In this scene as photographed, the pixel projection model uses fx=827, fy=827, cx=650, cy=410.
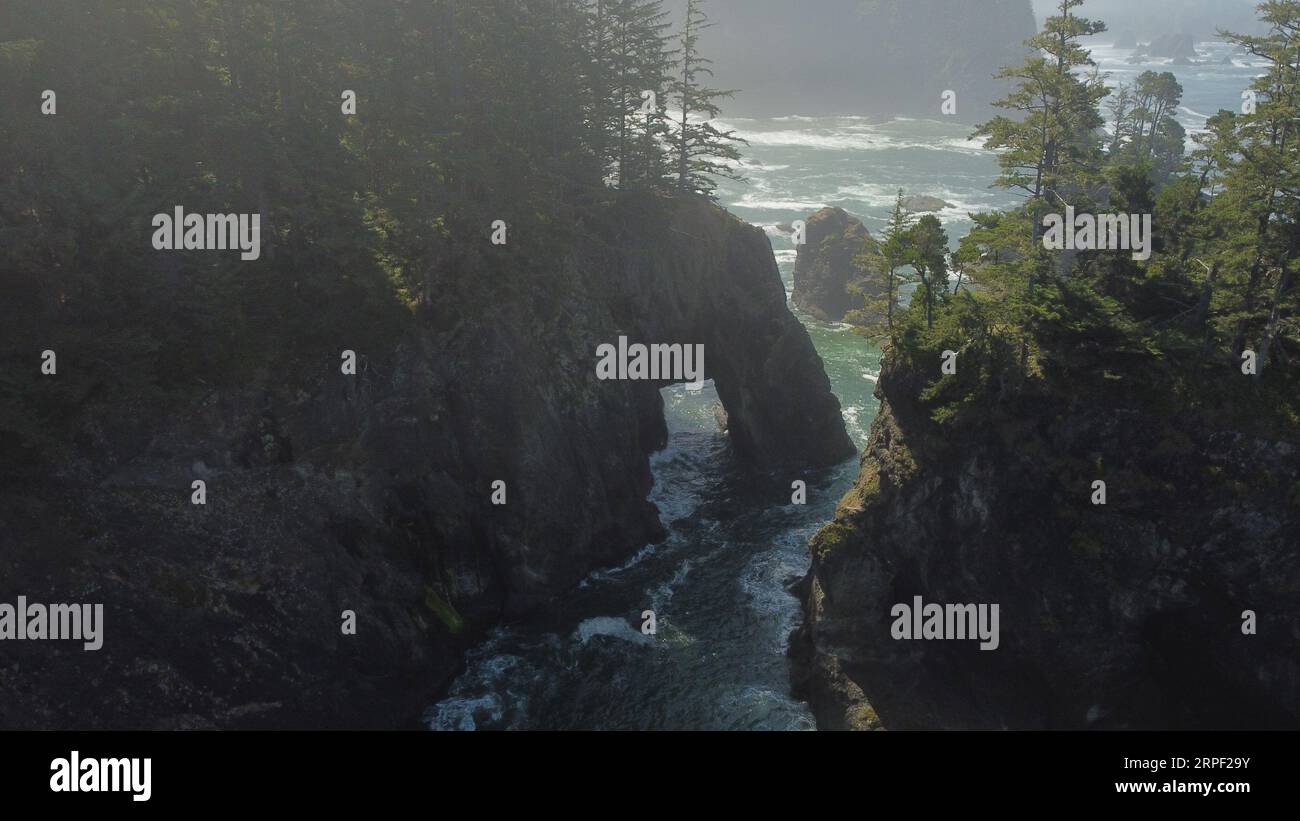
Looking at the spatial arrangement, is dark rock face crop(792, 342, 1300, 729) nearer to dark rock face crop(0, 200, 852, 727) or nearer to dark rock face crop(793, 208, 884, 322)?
dark rock face crop(0, 200, 852, 727)

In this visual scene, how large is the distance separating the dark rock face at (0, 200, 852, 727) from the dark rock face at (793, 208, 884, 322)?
127 feet

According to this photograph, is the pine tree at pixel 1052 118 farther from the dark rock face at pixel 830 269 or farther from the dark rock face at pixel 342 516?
the dark rock face at pixel 830 269

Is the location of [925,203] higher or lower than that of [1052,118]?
higher

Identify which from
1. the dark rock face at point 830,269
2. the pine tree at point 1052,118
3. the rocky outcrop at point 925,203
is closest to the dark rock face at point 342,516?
the pine tree at point 1052,118

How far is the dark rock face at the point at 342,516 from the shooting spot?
95.9 feet

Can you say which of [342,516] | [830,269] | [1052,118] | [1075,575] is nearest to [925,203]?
[830,269]

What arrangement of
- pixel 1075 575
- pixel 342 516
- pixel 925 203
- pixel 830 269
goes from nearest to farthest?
pixel 1075 575
pixel 342 516
pixel 830 269
pixel 925 203

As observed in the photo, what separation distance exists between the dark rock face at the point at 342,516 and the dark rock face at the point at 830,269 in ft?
127

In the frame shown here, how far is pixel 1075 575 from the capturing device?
31781mm

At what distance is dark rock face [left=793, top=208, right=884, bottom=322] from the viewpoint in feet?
279

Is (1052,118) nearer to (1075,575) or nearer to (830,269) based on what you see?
(1075,575)

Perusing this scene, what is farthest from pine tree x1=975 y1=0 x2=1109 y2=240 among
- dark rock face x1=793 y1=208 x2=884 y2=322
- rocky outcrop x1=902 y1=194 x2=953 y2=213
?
rocky outcrop x1=902 y1=194 x2=953 y2=213

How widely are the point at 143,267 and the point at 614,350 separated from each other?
24.0m

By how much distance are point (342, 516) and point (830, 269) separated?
2485 inches
